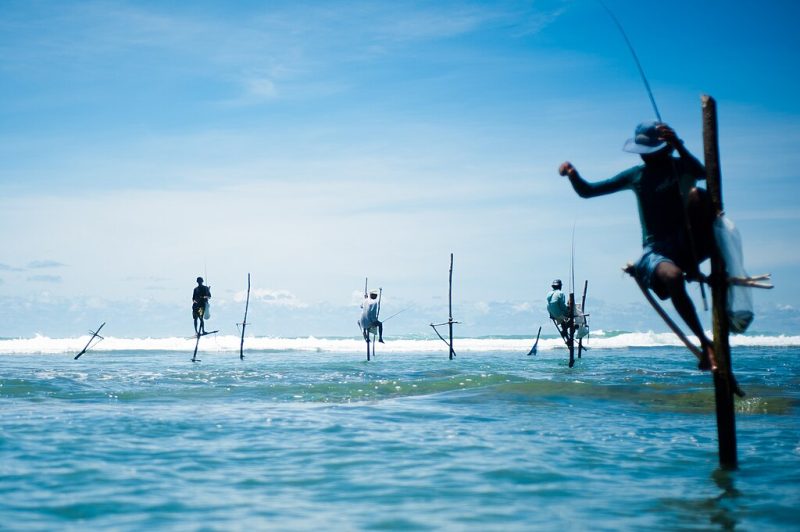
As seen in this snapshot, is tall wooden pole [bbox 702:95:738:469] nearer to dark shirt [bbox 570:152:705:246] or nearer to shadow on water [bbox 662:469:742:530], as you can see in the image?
dark shirt [bbox 570:152:705:246]

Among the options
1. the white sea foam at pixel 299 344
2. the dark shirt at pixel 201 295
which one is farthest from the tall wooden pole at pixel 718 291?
the white sea foam at pixel 299 344

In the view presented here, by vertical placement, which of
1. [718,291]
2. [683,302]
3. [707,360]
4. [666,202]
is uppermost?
[666,202]

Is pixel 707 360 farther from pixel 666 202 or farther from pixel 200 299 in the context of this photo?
pixel 200 299

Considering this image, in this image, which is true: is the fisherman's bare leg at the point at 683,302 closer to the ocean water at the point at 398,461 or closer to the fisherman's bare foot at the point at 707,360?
the fisherman's bare foot at the point at 707,360

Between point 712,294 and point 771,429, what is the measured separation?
5.81m

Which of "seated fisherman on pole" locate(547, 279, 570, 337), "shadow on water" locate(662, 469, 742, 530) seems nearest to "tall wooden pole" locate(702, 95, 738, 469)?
"shadow on water" locate(662, 469, 742, 530)

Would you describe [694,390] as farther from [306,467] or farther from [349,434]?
[306,467]

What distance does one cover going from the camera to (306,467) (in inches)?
318

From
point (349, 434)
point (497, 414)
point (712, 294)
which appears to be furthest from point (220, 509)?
point (497, 414)

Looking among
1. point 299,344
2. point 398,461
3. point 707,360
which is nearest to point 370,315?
point 398,461

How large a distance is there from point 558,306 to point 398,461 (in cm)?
2042

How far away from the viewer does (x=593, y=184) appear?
648 cm

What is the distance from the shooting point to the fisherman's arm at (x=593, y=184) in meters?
6.37

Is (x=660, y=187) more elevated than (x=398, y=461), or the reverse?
(x=660, y=187)
